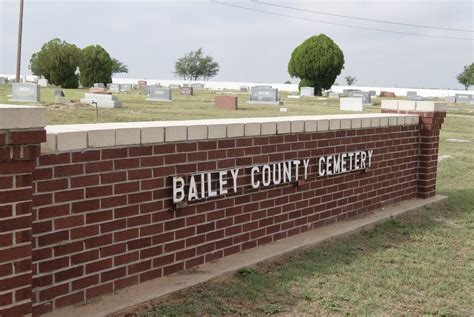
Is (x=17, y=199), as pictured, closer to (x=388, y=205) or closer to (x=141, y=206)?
(x=141, y=206)

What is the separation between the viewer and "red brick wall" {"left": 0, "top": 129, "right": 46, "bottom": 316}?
321 centimetres

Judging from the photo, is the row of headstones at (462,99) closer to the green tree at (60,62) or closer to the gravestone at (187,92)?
the gravestone at (187,92)

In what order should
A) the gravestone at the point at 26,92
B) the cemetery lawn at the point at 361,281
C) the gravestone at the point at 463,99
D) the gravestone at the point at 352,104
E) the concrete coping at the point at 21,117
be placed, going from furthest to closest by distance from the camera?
the gravestone at the point at 463,99 → the gravestone at the point at 352,104 → the gravestone at the point at 26,92 → the cemetery lawn at the point at 361,281 → the concrete coping at the point at 21,117

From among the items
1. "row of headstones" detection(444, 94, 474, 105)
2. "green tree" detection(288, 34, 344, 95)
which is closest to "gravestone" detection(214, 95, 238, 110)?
"green tree" detection(288, 34, 344, 95)

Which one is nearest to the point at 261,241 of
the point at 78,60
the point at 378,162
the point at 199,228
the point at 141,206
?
the point at 199,228

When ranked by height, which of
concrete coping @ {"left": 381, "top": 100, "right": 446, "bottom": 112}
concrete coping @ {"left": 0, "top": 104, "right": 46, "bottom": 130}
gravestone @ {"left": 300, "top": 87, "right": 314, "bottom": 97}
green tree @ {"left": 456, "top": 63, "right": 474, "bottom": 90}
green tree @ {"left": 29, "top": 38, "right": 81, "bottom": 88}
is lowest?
concrete coping @ {"left": 0, "top": 104, "right": 46, "bottom": 130}

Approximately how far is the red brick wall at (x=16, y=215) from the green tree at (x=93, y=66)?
144 feet

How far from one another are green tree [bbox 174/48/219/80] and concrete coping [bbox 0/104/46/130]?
10795cm

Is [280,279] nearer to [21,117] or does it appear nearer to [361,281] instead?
[361,281]

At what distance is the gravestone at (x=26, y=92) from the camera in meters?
24.8

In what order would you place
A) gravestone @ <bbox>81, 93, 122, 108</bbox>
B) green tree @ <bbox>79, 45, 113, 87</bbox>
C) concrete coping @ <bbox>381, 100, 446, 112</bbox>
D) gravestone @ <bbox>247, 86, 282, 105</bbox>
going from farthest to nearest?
green tree @ <bbox>79, 45, 113, 87</bbox> → gravestone @ <bbox>247, 86, 282, 105</bbox> → gravestone @ <bbox>81, 93, 122, 108</bbox> → concrete coping @ <bbox>381, 100, 446, 112</bbox>

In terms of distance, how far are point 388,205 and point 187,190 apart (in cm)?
378

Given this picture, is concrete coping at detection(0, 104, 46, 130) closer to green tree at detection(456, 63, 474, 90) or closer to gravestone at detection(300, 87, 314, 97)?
gravestone at detection(300, 87, 314, 97)

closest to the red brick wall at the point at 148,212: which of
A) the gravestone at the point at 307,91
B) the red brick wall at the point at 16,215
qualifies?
the red brick wall at the point at 16,215
